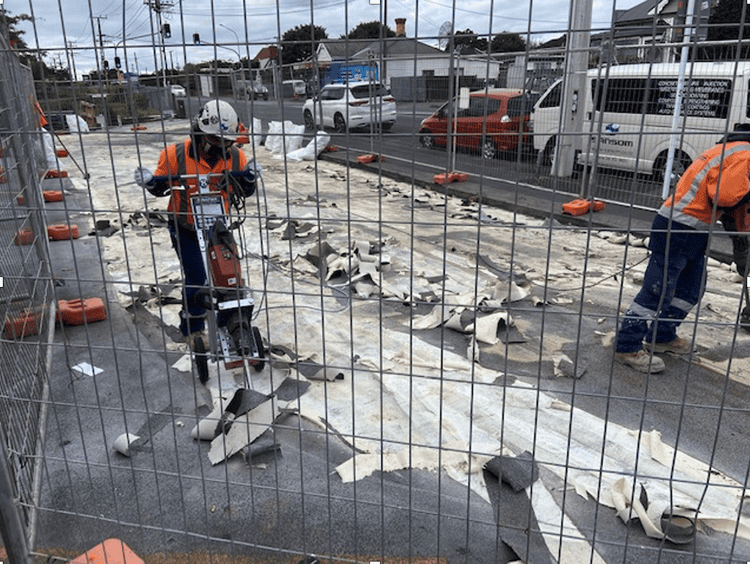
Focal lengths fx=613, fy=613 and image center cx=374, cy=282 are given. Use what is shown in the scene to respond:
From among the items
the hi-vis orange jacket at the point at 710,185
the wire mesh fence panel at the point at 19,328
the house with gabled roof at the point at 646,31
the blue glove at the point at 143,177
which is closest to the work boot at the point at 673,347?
the hi-vis orange jacket at the point at 710,185

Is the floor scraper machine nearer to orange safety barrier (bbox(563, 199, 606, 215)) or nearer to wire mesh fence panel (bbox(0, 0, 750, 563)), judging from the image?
wire mesh fence panel (bbox(0, 0, 750, 563))

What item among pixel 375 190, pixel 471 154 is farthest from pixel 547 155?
pixel 375 190

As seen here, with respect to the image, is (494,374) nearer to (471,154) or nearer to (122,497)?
(122,497)

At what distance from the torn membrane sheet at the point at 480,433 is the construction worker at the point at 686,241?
0.68 m

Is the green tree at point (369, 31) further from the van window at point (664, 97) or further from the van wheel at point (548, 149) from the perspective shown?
the van wheel at point (548, 149)

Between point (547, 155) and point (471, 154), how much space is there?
178cm

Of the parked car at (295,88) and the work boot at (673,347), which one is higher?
the parked car at (295,88)

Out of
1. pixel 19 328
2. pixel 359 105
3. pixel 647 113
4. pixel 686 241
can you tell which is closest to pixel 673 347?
pixel 686 241

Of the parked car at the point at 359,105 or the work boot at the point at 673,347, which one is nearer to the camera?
the parked car at the point at 359,105

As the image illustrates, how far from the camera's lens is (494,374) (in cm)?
477

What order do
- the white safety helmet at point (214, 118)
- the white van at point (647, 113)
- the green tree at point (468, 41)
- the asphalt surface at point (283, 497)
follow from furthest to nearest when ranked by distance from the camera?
1. the white van at point (647, 113)
2. the white safety helmet at point (214, 118)
3. the asphalt surface at point (283, 497)
4. the green tree at point (468, 41)

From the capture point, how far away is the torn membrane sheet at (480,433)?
335cm

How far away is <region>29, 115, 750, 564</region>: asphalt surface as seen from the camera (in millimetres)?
2840

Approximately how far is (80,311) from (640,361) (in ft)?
15.7
